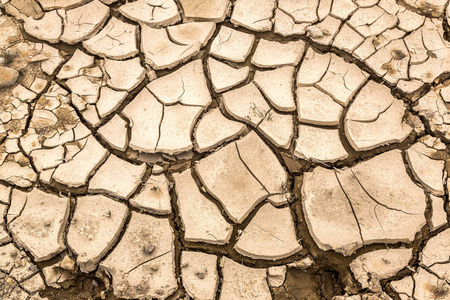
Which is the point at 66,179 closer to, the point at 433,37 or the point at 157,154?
the point at 157,154

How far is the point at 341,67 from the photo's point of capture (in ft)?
9.36

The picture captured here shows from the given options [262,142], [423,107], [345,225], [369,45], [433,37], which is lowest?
[345,225]

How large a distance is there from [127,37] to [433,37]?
259cm

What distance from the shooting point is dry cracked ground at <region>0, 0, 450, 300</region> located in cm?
226

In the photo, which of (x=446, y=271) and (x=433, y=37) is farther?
(x=433, y=37)

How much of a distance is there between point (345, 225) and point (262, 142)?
798 mm

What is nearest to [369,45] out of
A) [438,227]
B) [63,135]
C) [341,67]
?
[341,67]

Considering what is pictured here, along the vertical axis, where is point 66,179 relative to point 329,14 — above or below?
below

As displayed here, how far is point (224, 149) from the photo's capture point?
255 centimetres

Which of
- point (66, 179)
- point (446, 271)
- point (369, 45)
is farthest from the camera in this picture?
point (369, 45)

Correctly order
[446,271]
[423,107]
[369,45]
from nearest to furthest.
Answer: [446,271]
[423,107]
[369,45]

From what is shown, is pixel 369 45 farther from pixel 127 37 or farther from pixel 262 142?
pixel 127 37

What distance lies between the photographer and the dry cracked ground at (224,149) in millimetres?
2256

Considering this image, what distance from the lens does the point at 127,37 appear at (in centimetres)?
297
